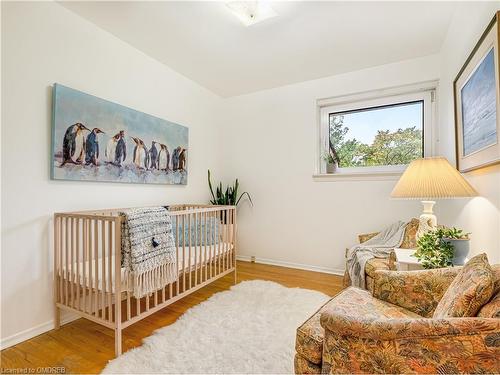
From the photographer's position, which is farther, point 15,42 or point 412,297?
point 15,42

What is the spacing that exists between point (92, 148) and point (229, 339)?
178cm

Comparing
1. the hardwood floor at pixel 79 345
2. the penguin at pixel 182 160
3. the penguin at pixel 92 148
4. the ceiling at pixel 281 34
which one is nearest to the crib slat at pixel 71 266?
the hardwood floor at pixel 79 345

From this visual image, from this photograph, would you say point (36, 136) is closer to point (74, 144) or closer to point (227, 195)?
point (74, 144)

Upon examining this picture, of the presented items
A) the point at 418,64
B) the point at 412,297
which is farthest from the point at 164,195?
the point at 418,64

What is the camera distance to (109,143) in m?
2.16

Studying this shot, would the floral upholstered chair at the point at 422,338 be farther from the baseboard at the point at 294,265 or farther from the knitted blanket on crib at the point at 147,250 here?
the baseboard at the point at 294,265

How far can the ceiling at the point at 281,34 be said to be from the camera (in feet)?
6.24

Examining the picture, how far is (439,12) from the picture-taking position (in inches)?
76.4

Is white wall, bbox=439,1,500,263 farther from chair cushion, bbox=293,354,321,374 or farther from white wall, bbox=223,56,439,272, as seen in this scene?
chair cushion, bbox=293,354,321,374

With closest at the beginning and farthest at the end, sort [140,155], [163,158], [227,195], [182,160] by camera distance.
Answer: [140,155], [163,158], [182,160], [227,195]

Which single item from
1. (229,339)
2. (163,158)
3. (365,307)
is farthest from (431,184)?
(163,158)

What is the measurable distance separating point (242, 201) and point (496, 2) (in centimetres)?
293

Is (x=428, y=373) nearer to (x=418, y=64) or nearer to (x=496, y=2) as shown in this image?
(x=496, y=2)

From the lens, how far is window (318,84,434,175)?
8.86 ft
